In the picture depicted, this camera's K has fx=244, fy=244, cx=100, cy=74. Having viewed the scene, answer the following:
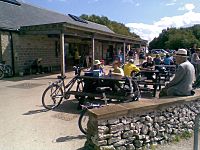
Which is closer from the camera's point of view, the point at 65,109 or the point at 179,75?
the point at 179,75

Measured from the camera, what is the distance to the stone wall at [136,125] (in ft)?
13.1

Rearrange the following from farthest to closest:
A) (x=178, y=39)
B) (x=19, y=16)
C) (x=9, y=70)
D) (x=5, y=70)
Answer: (x=178, y=39) < (x=19, y=16) < (x=9, y=70) < (x=5, y=70)

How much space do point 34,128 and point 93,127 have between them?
1851 mm

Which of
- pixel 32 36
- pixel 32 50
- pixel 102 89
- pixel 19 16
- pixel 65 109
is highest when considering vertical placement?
pixel 19 16

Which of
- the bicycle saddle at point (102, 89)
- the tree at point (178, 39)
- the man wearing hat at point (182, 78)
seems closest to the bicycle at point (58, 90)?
the bicycle saddle at point (102, 89)

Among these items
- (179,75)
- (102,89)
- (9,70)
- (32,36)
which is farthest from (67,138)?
(32,36)

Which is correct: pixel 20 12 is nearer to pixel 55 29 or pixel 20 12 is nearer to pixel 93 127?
pixel 55 29

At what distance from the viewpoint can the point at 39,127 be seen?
5402 mm

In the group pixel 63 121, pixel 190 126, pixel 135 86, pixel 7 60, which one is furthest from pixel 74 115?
pixel 7 60

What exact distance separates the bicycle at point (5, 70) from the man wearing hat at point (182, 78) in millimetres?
10791

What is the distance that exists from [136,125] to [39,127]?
7.46ft

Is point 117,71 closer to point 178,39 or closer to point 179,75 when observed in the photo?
point 179,75

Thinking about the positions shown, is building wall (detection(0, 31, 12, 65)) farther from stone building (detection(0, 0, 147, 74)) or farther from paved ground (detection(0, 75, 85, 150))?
paved ground (detection(0, 75, 85, 150))

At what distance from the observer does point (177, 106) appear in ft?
16.7
